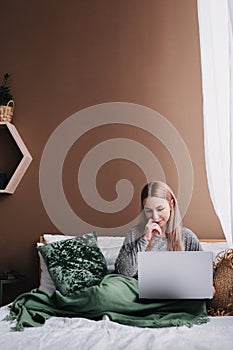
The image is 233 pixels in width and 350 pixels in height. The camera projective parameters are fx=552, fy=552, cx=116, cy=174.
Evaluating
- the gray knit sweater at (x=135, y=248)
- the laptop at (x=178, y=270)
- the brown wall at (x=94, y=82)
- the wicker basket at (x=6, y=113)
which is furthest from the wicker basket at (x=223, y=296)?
the wicker basket at (x=6, y=113)

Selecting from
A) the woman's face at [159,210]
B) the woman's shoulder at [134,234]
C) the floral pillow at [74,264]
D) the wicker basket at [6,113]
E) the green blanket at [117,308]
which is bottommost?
the green blanket at [117,308]

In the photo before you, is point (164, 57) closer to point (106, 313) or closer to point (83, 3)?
point (83, 3)

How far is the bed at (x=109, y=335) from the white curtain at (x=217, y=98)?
0.37 metres

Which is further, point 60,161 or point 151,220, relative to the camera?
point 60,161

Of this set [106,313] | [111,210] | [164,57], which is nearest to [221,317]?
[106,313]

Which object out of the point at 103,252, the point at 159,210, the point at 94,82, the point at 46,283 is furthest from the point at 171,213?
the point at 94,82

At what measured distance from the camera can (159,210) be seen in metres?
3.15

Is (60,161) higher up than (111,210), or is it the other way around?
(60,161)

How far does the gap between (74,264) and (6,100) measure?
1.33 meters

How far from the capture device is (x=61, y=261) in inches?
115

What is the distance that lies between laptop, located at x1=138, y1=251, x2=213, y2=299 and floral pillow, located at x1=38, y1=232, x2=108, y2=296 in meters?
0.53

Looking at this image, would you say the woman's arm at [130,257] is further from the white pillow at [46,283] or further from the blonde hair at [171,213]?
the white pillow at [46,283]

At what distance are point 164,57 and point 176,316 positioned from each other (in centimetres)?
184

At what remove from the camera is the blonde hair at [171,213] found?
2959 mm
